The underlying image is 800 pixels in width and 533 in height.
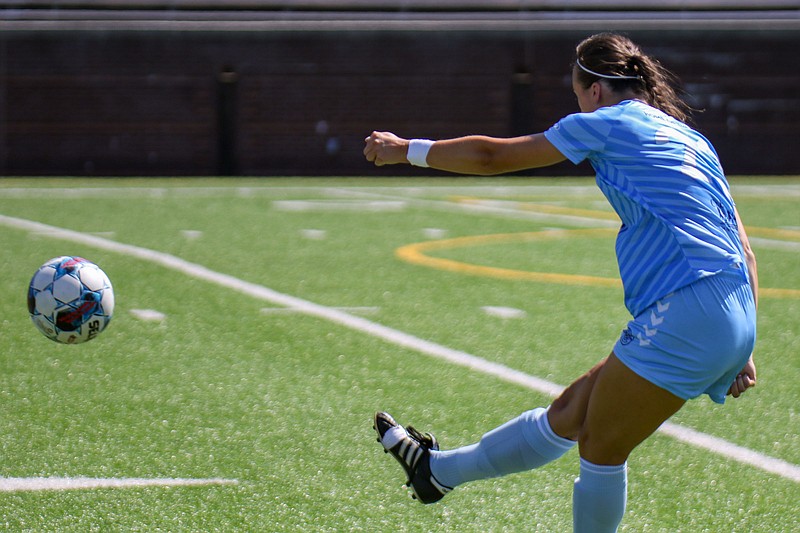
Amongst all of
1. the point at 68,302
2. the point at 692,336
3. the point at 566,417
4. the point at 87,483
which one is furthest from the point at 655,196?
the point at 68,302

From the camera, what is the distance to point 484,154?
3676 millimetres

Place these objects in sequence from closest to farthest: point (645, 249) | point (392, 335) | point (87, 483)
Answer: point (645, 249)
point (87, 483)
point (392, 335)

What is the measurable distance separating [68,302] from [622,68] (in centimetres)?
361

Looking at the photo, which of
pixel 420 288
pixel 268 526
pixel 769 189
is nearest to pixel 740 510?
pixel 268 526

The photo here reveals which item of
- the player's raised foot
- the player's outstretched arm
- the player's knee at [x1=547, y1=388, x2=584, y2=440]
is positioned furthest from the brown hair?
the player's raised foot

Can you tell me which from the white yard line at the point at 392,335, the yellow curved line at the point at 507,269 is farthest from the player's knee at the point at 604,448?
the yellow curved line at the point at 507,269

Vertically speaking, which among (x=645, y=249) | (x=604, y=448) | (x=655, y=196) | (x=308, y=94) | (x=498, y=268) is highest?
(x=655, y=196)

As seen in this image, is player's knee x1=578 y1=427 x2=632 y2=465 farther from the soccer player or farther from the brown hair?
the brown hair

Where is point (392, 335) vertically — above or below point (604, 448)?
below

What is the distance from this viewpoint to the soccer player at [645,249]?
346 centimetres

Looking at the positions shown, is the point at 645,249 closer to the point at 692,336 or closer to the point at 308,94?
the point at 692,336

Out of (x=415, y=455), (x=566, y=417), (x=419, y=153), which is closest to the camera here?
(x=419, y=153)

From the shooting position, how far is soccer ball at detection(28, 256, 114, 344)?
6191 millimetres

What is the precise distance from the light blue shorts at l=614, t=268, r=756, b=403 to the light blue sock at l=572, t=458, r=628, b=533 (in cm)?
36
